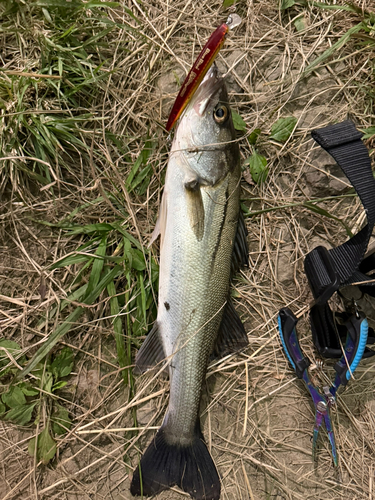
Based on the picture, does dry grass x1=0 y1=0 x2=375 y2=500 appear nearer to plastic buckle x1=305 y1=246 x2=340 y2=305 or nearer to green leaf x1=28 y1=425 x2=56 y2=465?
green leaf x1=28 y1=425 x2=56 y2=465

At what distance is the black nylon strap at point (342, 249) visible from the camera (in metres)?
2.11

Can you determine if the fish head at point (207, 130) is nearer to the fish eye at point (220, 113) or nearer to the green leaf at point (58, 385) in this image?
the fish eye at point (220, 113)

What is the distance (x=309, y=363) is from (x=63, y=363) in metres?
1.77

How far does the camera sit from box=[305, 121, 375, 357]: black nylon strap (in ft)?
6.91

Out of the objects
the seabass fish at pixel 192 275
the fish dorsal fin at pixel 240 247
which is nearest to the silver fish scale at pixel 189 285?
the seabass fish at pixel 192 275

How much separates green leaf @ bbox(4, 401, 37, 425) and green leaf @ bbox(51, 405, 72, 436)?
162 millimetres

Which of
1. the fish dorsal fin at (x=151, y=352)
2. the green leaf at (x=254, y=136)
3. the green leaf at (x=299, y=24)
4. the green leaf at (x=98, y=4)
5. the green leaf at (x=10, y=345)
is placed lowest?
the green leaf at (x=10, y=345)

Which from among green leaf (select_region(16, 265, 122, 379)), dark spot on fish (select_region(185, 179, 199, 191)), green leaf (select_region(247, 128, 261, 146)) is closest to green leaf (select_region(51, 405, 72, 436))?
green leaf (select_region(16, 265, 122, 379))

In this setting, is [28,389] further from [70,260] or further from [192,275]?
[192,275]

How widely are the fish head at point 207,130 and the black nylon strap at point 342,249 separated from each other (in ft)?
2.16

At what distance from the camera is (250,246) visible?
2.55 metres

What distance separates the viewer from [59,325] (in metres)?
2.25

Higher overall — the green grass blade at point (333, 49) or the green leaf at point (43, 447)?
the green grass blade at point (333, 49)

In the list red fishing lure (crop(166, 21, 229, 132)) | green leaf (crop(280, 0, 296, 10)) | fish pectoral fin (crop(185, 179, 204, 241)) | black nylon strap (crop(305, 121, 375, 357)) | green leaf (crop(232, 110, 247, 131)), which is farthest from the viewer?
green leaf (crop(280, 0, 296, 10))
